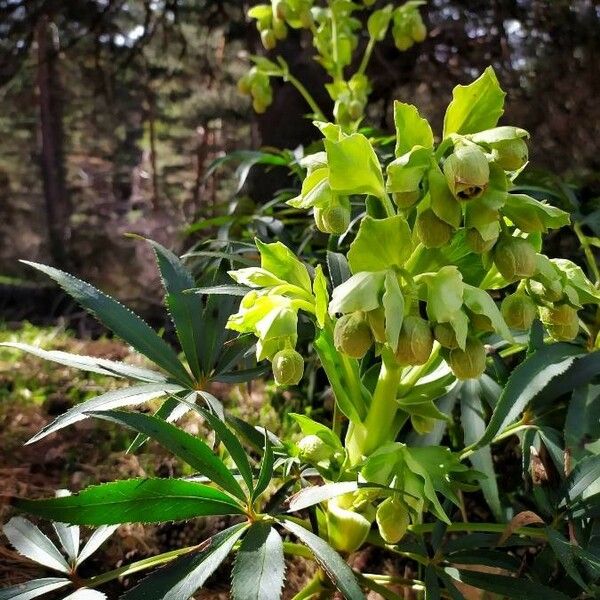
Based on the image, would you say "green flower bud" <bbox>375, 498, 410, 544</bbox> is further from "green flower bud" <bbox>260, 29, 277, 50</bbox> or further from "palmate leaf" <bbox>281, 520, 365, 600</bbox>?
"green flower bud" <bbox>260, 29, 277, 50</bbox>

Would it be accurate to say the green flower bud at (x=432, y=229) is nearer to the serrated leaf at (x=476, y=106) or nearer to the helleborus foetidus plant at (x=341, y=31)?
the serrated leaf at (x=476, y=106)

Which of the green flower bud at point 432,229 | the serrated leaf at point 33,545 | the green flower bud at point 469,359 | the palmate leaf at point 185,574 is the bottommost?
the serrated leaf at point 33,545

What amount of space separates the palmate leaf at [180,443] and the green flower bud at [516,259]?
287mm

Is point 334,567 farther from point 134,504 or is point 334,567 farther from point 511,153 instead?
point 511,153

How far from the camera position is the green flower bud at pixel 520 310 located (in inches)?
20.5

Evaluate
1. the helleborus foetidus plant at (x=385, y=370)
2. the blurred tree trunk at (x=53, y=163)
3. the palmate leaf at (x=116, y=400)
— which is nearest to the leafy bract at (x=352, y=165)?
the helleborus foetidus plant at (x=385, y=370)

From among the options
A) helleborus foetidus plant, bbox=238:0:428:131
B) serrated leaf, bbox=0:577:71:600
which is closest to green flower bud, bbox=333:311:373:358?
serrated leaf, bbox=0:577:71:600

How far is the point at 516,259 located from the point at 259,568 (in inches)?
→ 12.1

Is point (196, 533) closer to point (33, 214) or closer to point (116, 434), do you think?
point (116, 434)

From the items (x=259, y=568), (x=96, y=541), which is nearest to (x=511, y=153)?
(x=259, y=568)

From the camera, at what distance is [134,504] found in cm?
45

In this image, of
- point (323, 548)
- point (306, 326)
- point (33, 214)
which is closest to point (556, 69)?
point (306, 326)

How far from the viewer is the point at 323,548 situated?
0.46m

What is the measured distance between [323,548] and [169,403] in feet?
0.72
